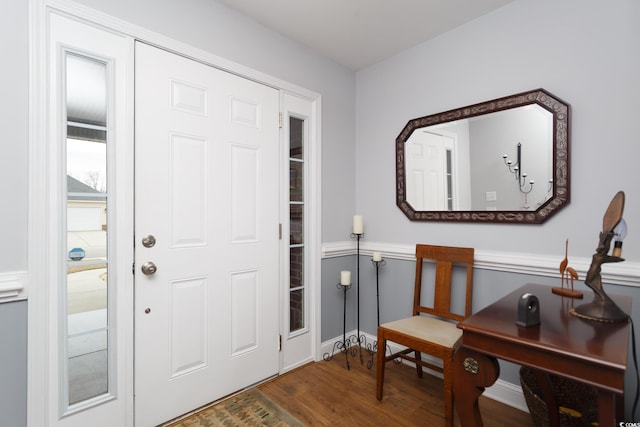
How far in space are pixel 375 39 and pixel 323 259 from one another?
1826 millimetres

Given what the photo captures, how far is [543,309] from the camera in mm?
1267

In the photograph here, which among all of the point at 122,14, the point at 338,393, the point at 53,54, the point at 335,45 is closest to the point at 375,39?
the point at 335,45

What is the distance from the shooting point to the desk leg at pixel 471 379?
1.09 metres

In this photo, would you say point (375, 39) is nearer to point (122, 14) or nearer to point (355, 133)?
point (355, 133)

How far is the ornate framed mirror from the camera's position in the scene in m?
1.87

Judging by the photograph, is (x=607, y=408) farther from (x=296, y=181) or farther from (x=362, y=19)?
(x=362, y=19)

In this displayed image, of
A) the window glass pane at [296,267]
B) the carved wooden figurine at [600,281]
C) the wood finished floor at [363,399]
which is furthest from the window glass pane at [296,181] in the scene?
the carved wooden figurine at [600,281]

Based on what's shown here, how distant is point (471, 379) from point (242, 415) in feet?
4.62

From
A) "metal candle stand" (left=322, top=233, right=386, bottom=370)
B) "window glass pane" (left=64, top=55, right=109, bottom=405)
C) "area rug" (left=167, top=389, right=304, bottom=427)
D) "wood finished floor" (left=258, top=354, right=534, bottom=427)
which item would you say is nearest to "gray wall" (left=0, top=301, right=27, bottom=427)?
"window glass pane" (left=64, top=55, right=109, bottom=405)

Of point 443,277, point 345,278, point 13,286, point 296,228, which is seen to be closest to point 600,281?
point 443,277

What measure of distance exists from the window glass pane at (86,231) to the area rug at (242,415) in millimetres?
556

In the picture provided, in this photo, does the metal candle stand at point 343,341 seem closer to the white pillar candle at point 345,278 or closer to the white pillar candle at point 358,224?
the white pillar candle at point 345,278

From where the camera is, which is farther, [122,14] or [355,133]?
[355,133]

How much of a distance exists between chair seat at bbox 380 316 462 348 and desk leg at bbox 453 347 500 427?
65 centimetres
